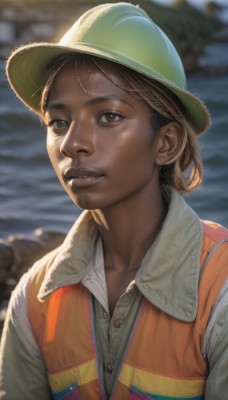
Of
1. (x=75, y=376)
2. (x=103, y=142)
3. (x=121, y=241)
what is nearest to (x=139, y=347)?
(x=75, y=376)

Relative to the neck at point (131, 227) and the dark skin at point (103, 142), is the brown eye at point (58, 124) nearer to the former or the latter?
the dark skin at point (103, 142)

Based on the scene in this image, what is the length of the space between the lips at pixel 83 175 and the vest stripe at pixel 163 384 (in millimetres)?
771

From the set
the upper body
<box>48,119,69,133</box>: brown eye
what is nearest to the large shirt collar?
the upper body

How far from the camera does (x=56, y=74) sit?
114 inches

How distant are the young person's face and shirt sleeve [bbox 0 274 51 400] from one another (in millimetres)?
717

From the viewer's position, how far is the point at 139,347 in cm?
293

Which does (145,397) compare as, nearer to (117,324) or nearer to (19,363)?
(117,324)

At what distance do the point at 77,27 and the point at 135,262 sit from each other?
1.01 metres

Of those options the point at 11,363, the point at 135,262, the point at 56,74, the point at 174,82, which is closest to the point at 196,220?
the point at 135,262

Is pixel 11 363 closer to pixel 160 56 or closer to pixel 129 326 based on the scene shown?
pixel 129 326

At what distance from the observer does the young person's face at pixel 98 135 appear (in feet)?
9.04

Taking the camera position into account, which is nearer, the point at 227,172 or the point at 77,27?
the point at 77,27

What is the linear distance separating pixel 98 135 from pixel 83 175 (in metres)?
0.16

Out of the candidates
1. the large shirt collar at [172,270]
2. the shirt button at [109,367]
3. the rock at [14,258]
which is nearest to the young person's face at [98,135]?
the large shirt collar at [172,270]
